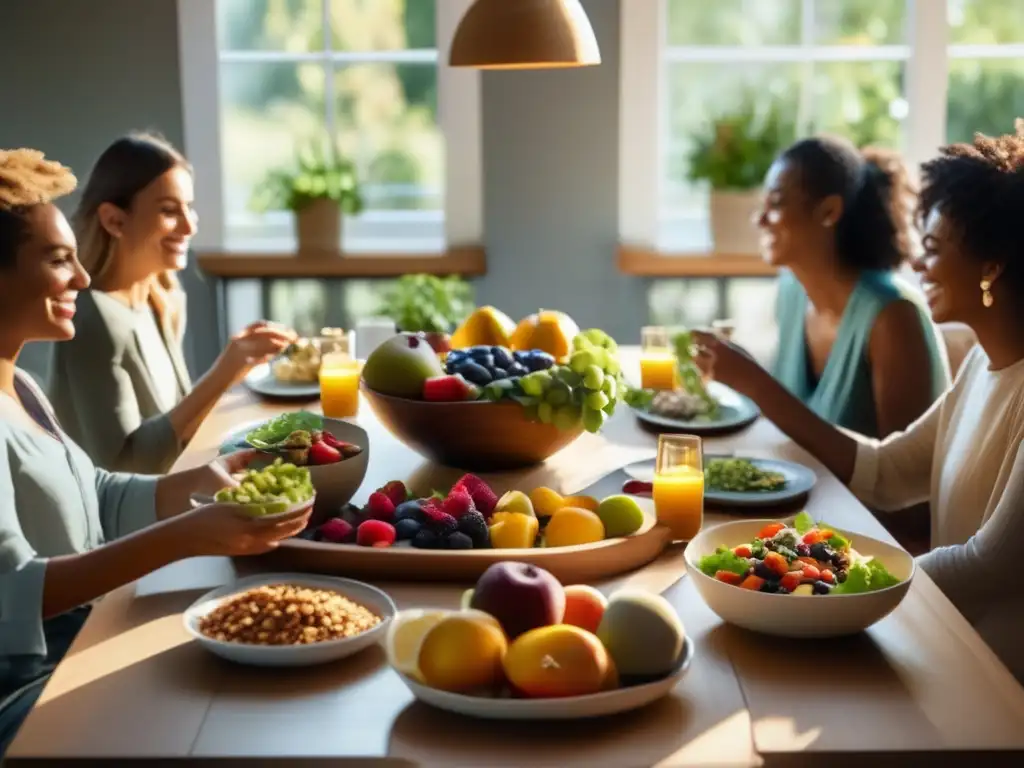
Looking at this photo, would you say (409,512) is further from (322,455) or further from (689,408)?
(689,408)

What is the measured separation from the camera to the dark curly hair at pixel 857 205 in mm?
2852

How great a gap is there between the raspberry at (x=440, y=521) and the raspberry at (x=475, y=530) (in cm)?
1

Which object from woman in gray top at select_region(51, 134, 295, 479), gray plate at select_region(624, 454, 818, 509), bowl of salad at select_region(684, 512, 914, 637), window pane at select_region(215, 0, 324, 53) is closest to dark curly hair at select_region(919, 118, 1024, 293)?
gray plate at select_region(624, 454, 818, 509)

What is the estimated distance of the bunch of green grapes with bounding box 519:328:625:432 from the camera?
80.3 inches

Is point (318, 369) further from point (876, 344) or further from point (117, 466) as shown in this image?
point (876, 344)

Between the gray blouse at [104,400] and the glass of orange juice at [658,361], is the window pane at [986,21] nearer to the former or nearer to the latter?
the glass of orange juice at [658,361]

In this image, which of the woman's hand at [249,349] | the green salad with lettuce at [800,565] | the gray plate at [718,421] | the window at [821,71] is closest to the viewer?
the green salad with lettuce at [800,565]

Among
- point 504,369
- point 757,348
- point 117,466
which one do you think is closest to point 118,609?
point 504,369

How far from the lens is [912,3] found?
12.8 ft

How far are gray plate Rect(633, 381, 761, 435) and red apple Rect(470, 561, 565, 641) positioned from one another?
3.90ft

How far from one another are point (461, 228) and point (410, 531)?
2492 mm

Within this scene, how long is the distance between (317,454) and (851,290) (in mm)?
1462

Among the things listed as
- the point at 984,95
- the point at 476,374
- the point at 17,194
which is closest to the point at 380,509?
the point at 476,374

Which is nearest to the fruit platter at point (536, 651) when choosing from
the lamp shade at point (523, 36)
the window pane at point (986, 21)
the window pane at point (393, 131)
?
the lamp shade at point (523, 36)
